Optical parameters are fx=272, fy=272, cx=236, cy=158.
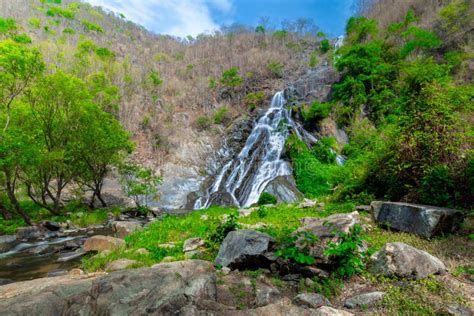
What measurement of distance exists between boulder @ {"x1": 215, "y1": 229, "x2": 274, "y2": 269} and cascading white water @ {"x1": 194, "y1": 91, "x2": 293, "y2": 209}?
1355cm

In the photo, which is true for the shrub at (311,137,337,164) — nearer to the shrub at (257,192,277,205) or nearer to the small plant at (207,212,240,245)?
the shrub at (257,192,277,205)

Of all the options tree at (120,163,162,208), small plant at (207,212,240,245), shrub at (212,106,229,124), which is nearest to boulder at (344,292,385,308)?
small plant at (207,212,240,245)

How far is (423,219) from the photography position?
525cm

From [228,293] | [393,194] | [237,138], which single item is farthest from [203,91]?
[228,293]

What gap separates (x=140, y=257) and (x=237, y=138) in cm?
2239

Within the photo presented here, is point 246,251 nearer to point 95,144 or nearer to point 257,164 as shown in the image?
point 95,144

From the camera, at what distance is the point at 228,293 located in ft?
12.6

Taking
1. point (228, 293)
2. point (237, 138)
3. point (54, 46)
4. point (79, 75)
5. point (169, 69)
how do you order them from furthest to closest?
1. point (169, 69)
2. point (54, 46)
3. point (79, 75)
4. point (237, 138)
5. point (228, 293)

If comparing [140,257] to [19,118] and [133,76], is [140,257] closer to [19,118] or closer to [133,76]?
[19,118]

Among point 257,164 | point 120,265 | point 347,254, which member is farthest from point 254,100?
point 347,254

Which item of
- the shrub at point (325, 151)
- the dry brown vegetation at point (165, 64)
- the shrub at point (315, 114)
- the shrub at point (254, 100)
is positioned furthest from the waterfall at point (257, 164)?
the dry brown vegetation at point (165, 64)

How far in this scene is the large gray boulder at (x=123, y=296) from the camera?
3127 millimetres

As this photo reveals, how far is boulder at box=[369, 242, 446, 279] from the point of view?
370cm

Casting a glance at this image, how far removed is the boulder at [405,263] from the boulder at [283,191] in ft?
43.5
